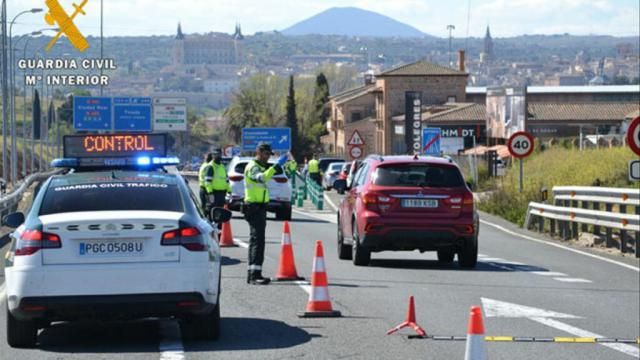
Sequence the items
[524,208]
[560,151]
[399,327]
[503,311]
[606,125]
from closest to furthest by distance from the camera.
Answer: [399,327], [503,311], [524,208], [560,151], [606,125]

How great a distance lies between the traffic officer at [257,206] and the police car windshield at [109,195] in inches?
182

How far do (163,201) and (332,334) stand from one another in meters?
2.07

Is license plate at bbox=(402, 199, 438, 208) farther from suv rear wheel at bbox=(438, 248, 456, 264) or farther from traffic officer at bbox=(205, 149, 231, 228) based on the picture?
traffic officer at bbox=(205, 149, 231, 228)

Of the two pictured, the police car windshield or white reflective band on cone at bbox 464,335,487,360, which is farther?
the police car windshield

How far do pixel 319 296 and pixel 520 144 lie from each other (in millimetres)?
21766

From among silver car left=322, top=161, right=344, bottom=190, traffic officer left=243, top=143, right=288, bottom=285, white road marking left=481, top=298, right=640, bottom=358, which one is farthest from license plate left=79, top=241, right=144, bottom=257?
silver car left=322, top=161, right=344, bottom=190

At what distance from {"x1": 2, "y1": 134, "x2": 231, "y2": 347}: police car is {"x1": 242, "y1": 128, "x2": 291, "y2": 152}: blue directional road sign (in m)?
63.8

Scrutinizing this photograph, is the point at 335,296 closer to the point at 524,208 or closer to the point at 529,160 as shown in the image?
the point at 524,208

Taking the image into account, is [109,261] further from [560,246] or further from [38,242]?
[560,246]

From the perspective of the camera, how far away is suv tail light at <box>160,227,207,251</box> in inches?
418

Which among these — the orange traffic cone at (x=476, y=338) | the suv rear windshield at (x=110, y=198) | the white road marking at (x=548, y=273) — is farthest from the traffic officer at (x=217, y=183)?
the orange traffic cone at (x=476, y=338)

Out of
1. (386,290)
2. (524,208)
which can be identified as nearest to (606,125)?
(524,208)

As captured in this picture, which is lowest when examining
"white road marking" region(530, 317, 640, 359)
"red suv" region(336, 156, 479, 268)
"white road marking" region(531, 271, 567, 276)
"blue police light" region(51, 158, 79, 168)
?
"white road marking" region(531, 271, 567, 276)

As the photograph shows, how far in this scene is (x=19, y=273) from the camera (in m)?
10.4
